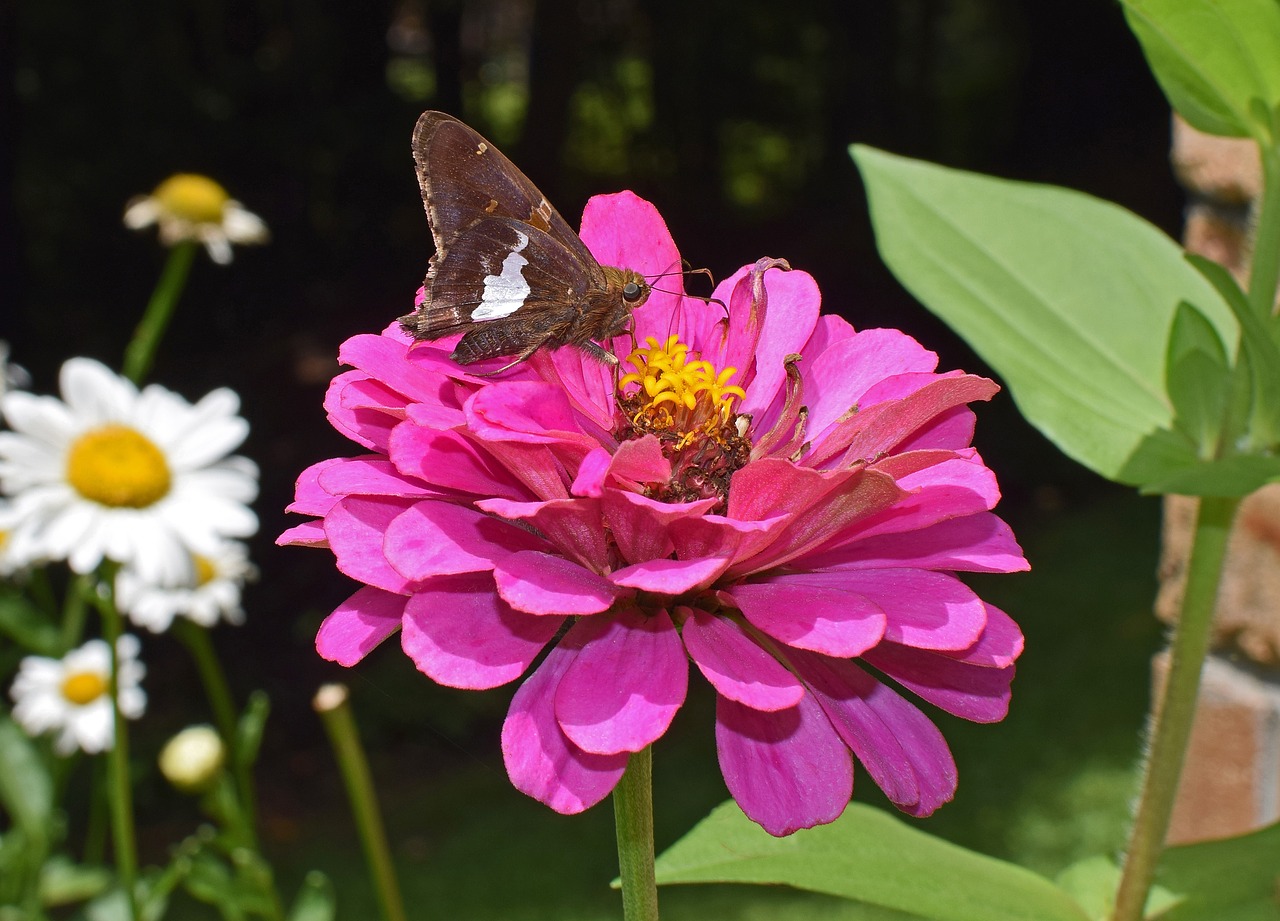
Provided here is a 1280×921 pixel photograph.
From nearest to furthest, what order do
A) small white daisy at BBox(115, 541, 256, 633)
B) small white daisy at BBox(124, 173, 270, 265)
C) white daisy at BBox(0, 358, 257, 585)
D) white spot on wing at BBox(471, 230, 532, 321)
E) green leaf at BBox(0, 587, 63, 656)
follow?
white spot on wing at BBox(471, 230, 532, 321), white daisy at BBox(0, 358, 257, 585), green leaf at BBox(0, 587, 63, 656), small white daisy at BBox(115, 541, 256, 633), small white daisy at BBox(124, 173, 270, 265)

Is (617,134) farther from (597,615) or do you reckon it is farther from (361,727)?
(597,615)

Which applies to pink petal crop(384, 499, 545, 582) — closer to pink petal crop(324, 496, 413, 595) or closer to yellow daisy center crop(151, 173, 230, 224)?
pink petal crop(324, 496, 413, 595)

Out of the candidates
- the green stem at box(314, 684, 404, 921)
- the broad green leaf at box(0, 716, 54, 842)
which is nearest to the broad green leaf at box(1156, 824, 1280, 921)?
the green stem at box(314, 684, 404, 921)

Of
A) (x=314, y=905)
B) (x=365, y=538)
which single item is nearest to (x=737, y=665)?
(x=365, y=538)

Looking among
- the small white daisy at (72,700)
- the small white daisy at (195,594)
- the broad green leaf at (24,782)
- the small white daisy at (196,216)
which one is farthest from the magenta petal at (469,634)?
the small white daisy at (196,216)

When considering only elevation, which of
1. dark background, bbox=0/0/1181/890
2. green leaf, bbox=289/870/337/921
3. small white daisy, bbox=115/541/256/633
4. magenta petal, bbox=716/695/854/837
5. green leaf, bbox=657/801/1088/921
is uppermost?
magenta petal, bbox=716/695/854/837

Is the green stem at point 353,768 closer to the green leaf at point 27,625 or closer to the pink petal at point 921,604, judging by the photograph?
the pink petal at point 921,604
